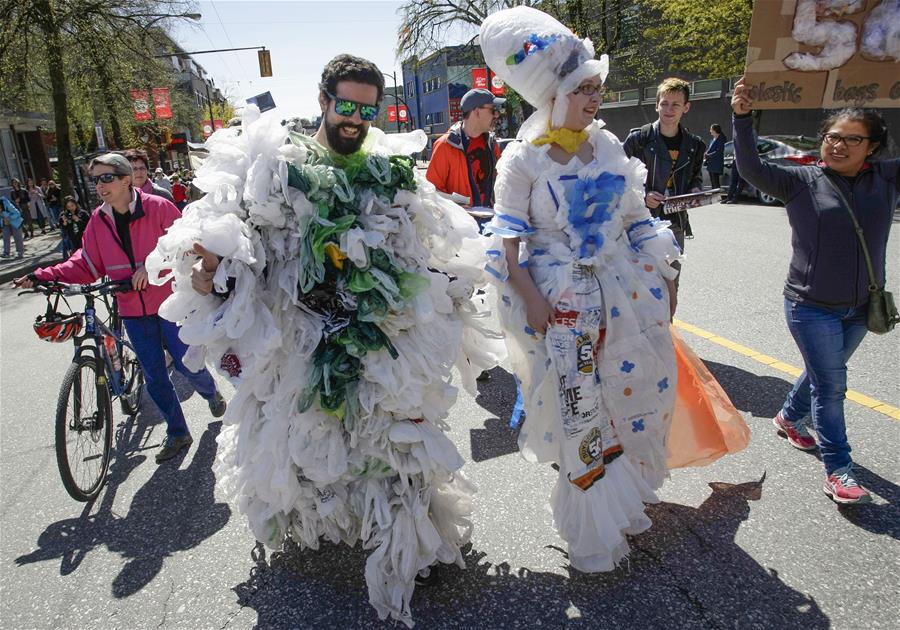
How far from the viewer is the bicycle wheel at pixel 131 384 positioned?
4301 mm

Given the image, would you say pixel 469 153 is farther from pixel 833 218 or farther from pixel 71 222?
pixel 71 222

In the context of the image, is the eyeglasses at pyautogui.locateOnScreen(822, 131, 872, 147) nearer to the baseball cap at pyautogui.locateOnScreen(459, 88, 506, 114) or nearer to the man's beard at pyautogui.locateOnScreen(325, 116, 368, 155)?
the man's beard at pyautogui.locateOnScreen(325, 116, 368, 155)

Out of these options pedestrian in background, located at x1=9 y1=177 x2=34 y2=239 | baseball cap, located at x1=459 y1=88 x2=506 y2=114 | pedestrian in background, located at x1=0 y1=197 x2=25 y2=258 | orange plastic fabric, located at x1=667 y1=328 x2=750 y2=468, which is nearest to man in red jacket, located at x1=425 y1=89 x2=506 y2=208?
baseball cap, located at x1=459 y1=88 x2=506 y2=114

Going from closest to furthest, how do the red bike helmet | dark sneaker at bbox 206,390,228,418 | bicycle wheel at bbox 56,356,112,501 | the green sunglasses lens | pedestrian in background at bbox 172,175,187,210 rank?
1. the green sunglasses lens
2. bicycle wheel at bbox 56,356,112,501
3. the red bike helmet
4. dark sneaker at bbox 206,390,228,418
5. pedestrian in background at bbox 172,175,187,210

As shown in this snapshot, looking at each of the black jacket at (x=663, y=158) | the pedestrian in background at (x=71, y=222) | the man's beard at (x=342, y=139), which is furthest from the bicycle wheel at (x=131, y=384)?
the pedestrian in background at (x=71, y=222)

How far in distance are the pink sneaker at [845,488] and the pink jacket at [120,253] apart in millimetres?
3892

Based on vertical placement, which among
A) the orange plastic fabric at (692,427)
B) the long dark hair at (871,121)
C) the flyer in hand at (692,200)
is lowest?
the orange plastic fabric at (692,427)

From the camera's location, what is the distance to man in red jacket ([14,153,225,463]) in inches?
141

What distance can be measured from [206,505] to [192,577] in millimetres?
629

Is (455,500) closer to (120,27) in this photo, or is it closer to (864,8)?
(864,8)

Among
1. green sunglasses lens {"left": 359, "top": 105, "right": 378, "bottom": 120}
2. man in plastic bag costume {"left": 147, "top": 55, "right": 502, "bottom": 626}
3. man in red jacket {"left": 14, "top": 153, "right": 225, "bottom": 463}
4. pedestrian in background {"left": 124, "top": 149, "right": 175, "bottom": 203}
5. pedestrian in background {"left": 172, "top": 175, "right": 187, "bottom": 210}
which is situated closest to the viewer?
Answer: man in plastic bag costume {"left": 147, "top": 55, "right": 502, "bottom": 626}

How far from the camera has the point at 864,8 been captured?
9.41 feet

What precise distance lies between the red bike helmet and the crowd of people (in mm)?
1556

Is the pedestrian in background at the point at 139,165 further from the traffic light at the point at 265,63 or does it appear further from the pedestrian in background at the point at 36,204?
the traffic light at the point at 265,63
